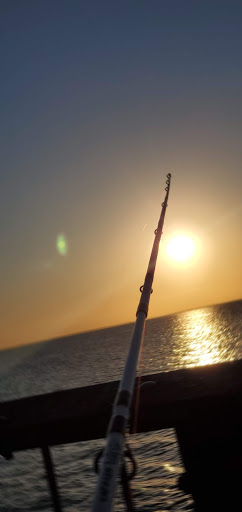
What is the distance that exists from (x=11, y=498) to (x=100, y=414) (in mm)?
21373

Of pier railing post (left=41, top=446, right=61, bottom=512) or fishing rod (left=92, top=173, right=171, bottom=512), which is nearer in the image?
fishing rod (left=92, top=173, right=171, bottom=512)

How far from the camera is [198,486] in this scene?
10.3 ft

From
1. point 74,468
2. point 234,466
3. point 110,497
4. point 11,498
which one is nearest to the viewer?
point 110,497

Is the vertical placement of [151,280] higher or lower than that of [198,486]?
higher

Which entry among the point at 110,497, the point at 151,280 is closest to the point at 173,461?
the point at 151,280

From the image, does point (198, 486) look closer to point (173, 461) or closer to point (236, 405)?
point (236, 405)

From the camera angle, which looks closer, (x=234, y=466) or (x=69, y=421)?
(x=234, y=466)

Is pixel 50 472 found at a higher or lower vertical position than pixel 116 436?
higher

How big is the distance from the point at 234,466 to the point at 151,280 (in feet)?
6.83

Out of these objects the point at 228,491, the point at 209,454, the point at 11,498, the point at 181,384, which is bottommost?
the point at 228,491

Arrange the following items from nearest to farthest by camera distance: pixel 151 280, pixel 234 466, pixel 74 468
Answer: pixel 234 466 → pixel 151 280 → pixel 74 468

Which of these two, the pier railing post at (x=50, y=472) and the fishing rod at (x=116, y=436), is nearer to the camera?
the fishing rod at (x=116, y=436)

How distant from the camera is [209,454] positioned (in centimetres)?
317

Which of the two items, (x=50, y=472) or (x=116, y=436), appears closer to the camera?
(x=116, y=436)
